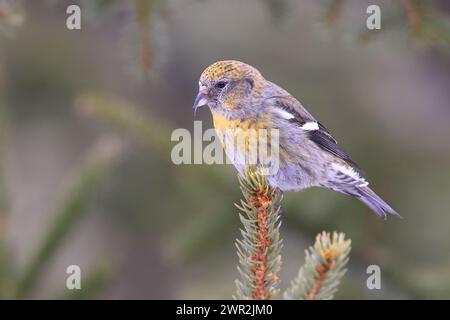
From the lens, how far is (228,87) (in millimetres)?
4062

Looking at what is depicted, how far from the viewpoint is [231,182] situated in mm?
4516

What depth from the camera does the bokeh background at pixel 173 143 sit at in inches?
152

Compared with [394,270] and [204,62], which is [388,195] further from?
[204,62]

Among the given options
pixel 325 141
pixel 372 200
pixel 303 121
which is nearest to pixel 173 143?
pixel 303 121

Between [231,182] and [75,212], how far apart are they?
1.20 m

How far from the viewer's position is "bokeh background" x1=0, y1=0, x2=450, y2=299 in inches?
152

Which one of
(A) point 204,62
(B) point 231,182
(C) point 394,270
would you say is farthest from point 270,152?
(A) point 204,62

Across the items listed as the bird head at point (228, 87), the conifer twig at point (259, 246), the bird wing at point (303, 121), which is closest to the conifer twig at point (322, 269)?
the conifer twig at point (259, 246)

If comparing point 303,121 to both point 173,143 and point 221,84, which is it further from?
point 173,143

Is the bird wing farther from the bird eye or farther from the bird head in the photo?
the bird eye

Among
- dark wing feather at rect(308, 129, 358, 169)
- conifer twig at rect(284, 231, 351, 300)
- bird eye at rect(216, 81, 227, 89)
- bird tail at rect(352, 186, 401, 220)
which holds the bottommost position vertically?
conifer twig at rect(284, 231, 351, 300)

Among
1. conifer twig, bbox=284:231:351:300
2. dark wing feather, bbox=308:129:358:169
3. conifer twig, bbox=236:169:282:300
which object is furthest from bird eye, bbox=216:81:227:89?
conifer twig, bbox=284:231:351:300

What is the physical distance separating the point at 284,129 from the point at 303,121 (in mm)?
186

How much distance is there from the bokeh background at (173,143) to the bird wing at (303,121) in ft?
1.40
